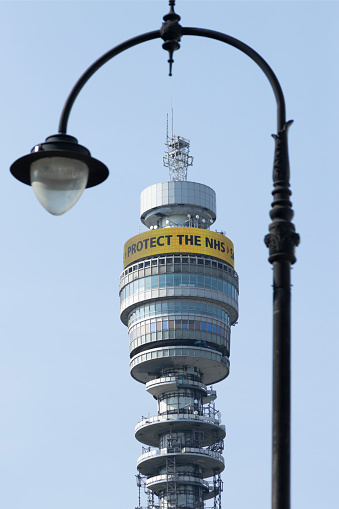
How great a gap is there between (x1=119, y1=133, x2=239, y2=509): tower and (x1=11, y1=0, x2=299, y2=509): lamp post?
16656 centimetres

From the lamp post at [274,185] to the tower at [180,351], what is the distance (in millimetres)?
166563

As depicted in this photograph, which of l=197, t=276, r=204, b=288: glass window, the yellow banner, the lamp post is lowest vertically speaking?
the lamp post

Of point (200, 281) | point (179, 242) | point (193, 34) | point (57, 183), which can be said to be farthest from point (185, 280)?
point (57, 183)

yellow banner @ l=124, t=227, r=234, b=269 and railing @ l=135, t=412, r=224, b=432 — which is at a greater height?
yellow banner @ l=124, t=227, r=234, b=269

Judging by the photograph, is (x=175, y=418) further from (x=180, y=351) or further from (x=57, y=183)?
(x=57, y=183)

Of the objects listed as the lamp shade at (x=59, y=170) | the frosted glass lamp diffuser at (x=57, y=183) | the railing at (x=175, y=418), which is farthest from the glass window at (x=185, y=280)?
the frosted glass lamp diffuser at (x=57, y=183)

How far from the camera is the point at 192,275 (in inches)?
7648

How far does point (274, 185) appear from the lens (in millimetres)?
21469

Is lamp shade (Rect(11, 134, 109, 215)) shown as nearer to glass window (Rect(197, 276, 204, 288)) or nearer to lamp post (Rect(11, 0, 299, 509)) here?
lamp post (Rect(11, 0, 299, 509))

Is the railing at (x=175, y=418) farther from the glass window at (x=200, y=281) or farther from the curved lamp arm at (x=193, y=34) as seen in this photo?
the curved lamp arm at (x=193, y=34)

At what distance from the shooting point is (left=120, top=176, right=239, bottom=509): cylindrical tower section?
620ft

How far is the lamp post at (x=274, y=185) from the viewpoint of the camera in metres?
19.8

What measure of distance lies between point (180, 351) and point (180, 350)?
29 centimetres

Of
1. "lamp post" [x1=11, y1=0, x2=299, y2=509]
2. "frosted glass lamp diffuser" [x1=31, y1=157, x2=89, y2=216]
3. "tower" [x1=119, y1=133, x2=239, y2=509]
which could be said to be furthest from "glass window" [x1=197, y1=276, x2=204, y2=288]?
"frosted glass lamp diffuser" [x1=31, y1=157, x2=89, y2=216]
